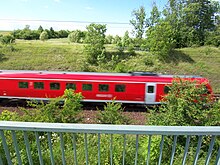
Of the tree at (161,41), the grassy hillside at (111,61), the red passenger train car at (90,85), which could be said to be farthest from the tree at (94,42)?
the red passenger train car at (90,85)

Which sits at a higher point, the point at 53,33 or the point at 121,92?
the point at 53,33

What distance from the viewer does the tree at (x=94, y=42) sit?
18.3 metres

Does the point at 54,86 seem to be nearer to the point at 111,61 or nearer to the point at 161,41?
the point at 111,61

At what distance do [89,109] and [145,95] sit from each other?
2.97m

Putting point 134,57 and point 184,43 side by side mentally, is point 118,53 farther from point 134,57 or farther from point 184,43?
point 184,43

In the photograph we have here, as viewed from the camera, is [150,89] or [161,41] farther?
[161,41]

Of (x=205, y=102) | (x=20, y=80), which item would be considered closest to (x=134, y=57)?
(x=20, y=80)

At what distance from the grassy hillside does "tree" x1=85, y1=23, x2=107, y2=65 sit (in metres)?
0.85

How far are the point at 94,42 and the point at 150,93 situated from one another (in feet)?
32.5

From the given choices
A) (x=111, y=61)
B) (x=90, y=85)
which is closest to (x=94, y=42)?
(x=111, y=61)

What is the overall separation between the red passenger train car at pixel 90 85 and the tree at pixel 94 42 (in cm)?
815

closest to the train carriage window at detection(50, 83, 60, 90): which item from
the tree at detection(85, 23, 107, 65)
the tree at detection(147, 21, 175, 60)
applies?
the tree at detection(85, 23, 107, 65)

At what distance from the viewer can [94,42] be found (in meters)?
18.5

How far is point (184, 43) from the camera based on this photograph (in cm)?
2436
